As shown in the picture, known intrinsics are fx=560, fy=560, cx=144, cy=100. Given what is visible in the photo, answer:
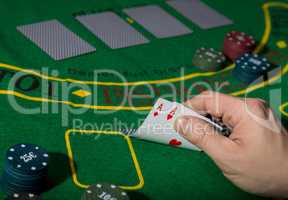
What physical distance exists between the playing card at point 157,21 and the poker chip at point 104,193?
117cm

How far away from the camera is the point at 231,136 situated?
1.86 meters

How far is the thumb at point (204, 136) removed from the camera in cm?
179

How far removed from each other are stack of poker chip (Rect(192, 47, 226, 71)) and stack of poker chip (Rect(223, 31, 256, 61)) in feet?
0.31

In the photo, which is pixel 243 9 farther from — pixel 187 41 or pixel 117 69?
pixel 117 69

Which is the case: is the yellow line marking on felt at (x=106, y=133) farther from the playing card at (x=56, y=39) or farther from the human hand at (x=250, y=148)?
the playing card at (x=56, y=39)

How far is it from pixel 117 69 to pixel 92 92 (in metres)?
0.22

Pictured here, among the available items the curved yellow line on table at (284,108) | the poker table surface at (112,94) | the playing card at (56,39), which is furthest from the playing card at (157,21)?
the curved yellow line on table at (284,108)

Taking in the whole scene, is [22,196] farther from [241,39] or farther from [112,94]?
[241,39]

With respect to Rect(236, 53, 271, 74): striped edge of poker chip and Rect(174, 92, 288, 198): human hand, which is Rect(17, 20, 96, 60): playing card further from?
Rect(174, 92, 288, 198): human hand

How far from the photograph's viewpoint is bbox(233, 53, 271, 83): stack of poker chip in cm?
242

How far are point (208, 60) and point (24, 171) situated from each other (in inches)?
42.3

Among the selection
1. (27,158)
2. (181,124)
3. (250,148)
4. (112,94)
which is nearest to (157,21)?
(112,94)

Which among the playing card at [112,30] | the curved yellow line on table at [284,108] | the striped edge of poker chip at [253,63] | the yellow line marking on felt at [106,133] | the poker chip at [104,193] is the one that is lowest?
the curved yellow line on table at [284,108]

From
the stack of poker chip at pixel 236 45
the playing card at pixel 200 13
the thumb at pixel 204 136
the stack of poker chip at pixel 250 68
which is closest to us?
the thumb at pixel 204 136
